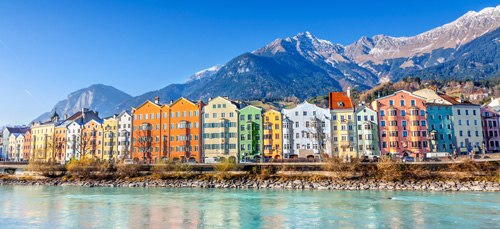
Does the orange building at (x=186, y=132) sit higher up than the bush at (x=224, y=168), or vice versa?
the orange building at (x=186, y=132)

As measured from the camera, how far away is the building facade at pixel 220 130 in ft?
272

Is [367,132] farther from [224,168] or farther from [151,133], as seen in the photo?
[151,133]

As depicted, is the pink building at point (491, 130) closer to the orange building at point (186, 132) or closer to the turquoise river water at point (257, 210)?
the turquoise river water at point (257, 210)

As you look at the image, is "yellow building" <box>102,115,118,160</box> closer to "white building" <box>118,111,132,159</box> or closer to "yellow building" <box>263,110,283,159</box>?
"white building" <box>118,111,132,159</box>

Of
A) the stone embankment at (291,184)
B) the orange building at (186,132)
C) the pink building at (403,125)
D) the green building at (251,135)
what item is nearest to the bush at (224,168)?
the stone embankment at (291,184)

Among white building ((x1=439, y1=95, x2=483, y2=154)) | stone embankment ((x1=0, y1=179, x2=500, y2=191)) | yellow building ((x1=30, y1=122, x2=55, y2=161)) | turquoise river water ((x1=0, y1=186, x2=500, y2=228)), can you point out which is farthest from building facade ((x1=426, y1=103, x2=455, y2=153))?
yellow building ((x1=30, y1=122, x2=55, y2=161))

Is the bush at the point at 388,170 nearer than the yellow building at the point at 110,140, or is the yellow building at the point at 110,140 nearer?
the bush at the point at 388,170

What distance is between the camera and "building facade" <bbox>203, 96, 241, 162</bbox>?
82938mm

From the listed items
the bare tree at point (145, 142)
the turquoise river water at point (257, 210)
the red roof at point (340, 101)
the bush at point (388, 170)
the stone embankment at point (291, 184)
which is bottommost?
the turquoise river water at point (257, 210)

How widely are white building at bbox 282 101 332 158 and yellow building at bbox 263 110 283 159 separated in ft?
3.96

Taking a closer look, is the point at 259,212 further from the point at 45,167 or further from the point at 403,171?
the point at 45,167

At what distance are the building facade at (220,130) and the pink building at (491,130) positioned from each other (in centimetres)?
5732

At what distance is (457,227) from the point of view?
25578 millimetres

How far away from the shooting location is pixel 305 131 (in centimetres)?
7938
